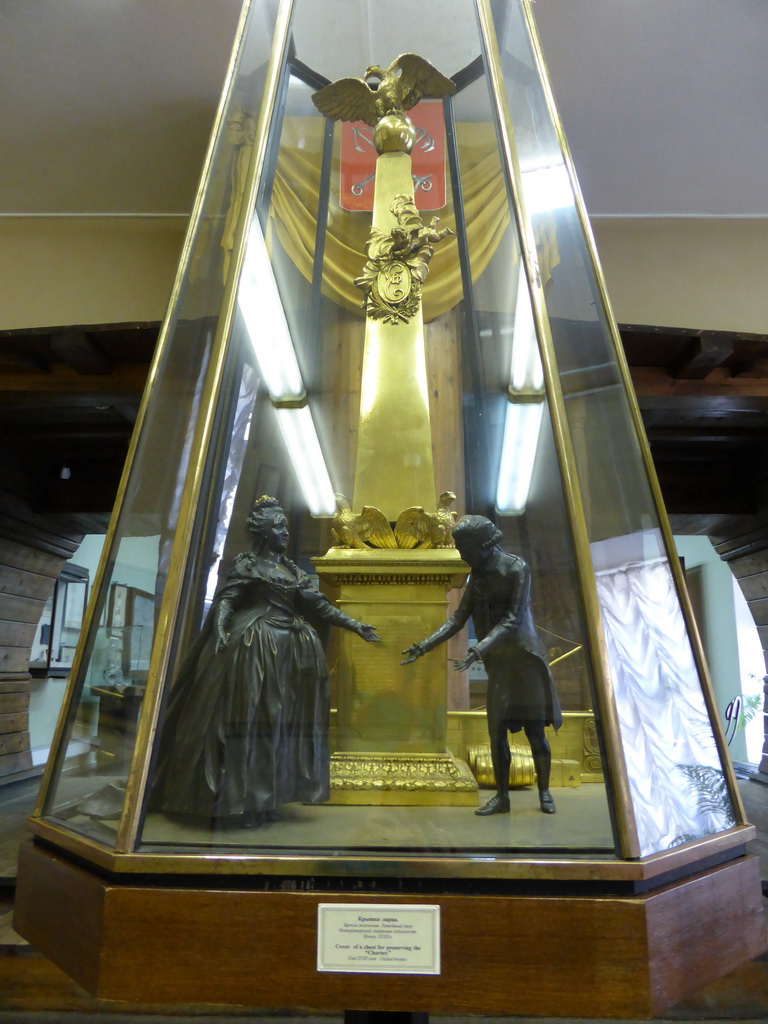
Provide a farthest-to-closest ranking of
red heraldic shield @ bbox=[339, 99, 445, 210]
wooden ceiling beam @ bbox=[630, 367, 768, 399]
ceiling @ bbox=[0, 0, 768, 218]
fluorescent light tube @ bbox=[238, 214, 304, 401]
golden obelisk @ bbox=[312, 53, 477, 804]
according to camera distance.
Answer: wooden ceiling beam @ bbox=[630, 367, 768, 399], ceiling @ bbox=[0, 0, 768, 218], red heraldic shield @ bbox=[339, 99, 445, 210], fluorescent light tube @ bbox=[238, 214, 304, 401], golden obelisk @ bbox=[312, 53, 477, 804]

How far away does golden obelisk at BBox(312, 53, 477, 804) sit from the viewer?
3.49 ft

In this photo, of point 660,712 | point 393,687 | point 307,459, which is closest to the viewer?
point 660,712

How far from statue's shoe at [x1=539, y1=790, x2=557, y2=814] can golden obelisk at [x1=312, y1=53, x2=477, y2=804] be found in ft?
0.39

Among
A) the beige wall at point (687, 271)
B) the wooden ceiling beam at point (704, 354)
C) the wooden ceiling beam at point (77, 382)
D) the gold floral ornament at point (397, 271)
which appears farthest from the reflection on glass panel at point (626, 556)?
the wooden ceiling beam at point (77, 382)

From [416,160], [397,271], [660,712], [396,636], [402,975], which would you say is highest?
[416,160]

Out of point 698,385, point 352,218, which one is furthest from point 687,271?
point 352,218

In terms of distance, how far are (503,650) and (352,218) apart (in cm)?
133

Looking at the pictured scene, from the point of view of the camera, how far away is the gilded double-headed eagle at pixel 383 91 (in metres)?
1.69

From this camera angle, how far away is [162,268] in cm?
304

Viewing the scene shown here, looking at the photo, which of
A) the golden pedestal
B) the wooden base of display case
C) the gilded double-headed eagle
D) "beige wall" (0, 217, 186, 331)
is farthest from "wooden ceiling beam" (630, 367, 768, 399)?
the wooden base of display case

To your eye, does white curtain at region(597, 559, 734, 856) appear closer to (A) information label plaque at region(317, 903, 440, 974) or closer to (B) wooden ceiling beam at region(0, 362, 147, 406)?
(A) information label plaque at region(317, 903, 440, 974)

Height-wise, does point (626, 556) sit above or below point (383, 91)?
below

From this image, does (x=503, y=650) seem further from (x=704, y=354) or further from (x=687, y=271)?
(x=687, y=271)

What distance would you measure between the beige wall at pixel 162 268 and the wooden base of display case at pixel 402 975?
271 cm
